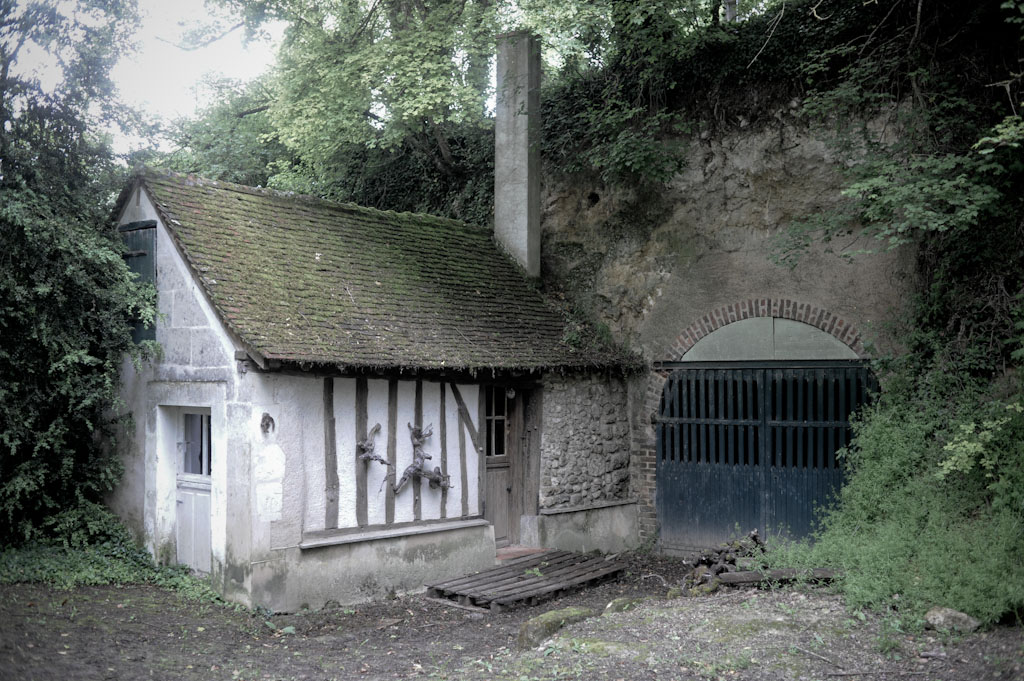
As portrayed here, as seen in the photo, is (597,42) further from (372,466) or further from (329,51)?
(372,466)

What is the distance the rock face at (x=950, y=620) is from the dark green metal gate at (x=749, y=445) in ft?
10.9

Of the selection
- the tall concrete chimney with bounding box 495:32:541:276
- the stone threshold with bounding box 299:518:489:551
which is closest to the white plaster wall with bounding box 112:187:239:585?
the stone threshold with bounding box 299:518:489:551

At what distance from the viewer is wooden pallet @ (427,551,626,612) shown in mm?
8789

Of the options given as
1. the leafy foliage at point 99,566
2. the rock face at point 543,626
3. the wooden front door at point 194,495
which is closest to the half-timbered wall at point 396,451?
the wooden front door at point 194,495

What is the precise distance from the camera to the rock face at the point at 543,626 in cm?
694

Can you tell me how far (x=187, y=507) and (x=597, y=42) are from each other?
7.81 metres

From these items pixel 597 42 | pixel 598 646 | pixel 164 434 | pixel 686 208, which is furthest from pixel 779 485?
pixel 164 434

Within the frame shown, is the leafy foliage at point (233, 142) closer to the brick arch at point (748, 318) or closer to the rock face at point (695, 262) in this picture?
the rock face at point (695, 262)

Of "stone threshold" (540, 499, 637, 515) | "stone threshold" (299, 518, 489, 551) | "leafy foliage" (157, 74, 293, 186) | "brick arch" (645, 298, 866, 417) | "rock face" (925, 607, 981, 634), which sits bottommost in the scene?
"stone threshold" (540, 499, 637, 515)

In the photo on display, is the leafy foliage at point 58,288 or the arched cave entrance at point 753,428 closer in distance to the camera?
the leafy foliage at point 58,288

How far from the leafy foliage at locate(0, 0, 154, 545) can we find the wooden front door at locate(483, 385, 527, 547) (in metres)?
4.17

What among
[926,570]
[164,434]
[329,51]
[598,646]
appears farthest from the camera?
[329,51]

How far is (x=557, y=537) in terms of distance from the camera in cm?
1102

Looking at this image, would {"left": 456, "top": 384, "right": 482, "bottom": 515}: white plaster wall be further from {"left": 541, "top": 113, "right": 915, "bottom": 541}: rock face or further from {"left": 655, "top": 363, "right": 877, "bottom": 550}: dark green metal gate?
{"left": 655, "top": 363, "right": 877, "bottom": 550}: dark green metal gate
